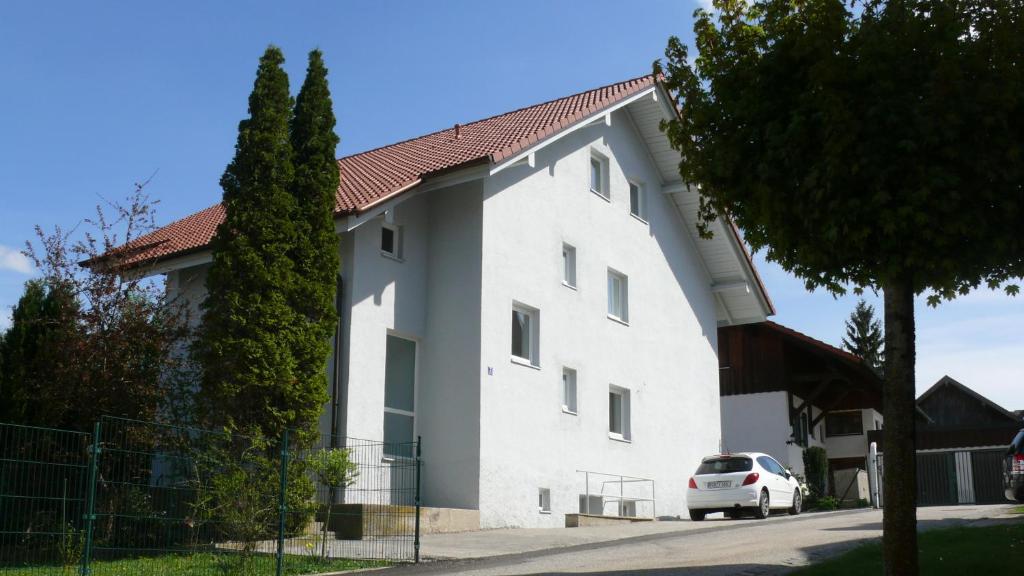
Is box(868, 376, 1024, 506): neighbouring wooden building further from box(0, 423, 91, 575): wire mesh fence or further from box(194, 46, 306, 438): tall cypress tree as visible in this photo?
box(0, 423, 91, 575): wire mesh fence

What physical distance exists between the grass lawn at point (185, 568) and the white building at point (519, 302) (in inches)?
241

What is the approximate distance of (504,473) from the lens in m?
20.6

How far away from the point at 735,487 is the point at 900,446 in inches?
557

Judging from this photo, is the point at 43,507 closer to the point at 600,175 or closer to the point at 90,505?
the point at 90,505

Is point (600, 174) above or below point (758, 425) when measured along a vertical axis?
above

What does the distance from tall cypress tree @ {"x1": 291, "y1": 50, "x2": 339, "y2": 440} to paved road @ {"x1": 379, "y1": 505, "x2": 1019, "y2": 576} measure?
3.92 m

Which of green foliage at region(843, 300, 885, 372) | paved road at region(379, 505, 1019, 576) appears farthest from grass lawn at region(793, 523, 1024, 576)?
green foliage at region(843, 300, 885, 372)

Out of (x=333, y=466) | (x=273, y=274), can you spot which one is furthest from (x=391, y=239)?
(x=333, y=466)

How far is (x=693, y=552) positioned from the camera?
13.6 meters

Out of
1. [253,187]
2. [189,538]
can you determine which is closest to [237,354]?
[253,187]

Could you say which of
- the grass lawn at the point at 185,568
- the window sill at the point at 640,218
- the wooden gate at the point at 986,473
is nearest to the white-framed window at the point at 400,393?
the grass lawn at the point at 185,568

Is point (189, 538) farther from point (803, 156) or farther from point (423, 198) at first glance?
point (423, 198)

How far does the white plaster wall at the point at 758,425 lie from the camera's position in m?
36.2

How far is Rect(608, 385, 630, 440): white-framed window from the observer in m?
25.3
